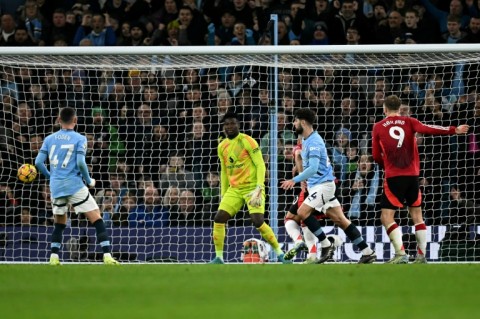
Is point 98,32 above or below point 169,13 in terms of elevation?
below

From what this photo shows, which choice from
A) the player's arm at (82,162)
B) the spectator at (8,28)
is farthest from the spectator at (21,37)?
the player's arm at (82,162)

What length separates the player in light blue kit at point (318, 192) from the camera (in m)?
15.0

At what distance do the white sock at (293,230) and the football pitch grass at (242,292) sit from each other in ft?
9.27

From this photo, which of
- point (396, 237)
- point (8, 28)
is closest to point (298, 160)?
point (396, 237)

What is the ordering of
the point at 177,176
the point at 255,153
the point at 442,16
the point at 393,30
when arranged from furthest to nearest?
the point at 442,16 < the point at 393,30 < the point at 177,176 < the point at 255,153

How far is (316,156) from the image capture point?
14930 millimetres

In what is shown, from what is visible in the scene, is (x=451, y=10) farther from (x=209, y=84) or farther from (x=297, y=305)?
(x=297, y=305)

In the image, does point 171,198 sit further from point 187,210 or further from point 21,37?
point 21,37

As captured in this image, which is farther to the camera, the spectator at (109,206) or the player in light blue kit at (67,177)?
the spectator at (109,206)

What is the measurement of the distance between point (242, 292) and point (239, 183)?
244 inches

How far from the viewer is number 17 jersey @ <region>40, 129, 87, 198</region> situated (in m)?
14.9

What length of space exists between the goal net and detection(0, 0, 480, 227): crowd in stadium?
0.03 m

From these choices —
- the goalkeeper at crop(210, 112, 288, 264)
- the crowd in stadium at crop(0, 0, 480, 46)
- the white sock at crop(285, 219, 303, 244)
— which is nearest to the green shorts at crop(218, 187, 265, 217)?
the goalkeeper at crop(210, 112, 288, 264)

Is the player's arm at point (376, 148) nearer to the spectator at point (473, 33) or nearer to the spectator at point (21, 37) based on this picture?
the spectator at point (473, 33)
